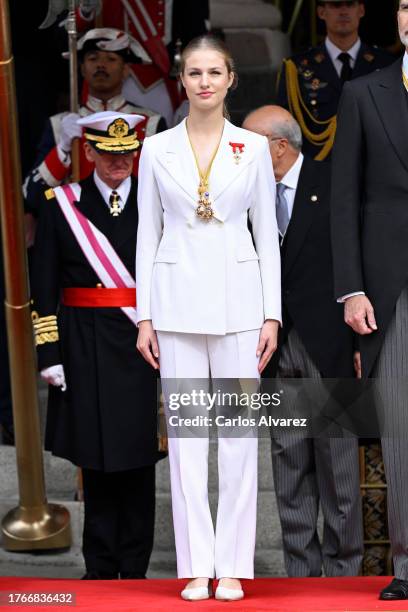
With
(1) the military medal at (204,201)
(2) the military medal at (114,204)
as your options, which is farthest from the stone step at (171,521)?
(1) the military medal at (204,201)

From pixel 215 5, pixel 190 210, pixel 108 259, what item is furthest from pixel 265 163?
pixel 215 5

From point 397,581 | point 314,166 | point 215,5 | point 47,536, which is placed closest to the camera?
point 397,581

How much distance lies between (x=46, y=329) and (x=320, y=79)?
177 cm

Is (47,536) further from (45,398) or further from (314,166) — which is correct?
(314,166)

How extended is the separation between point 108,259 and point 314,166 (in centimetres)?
82

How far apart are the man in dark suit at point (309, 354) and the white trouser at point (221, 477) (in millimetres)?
936

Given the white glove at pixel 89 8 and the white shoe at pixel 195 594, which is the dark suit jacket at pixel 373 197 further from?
the white glove at pixel 89 8

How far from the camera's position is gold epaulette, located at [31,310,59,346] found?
21.7 feet

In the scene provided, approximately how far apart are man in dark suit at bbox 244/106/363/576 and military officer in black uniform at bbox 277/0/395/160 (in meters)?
0.88

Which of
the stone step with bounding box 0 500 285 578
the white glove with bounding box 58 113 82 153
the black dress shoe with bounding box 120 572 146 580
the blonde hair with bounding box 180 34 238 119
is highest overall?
the blonde hair with bounding box 180 34 238 119

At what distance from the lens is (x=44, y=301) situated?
21.7ft

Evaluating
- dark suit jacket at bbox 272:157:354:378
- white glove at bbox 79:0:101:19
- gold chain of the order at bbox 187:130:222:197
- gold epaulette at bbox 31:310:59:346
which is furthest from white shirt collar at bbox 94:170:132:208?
gold chain of the order at bbox 187:130:222:197

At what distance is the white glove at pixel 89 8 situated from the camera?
729 cm

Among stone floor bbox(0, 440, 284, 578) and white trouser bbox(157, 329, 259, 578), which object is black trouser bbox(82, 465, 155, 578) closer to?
stone floor bbox(0, 440, 284, 578)
